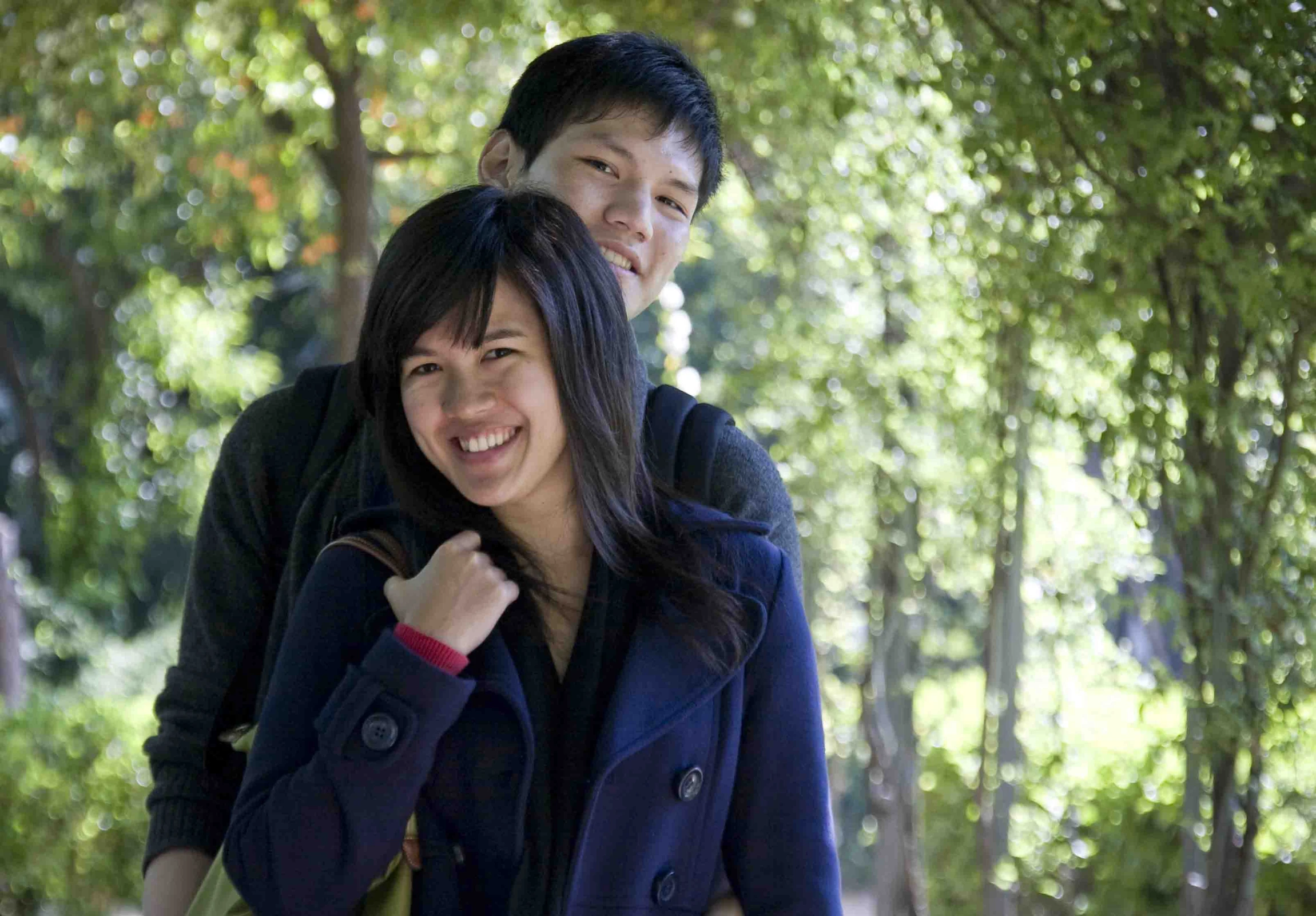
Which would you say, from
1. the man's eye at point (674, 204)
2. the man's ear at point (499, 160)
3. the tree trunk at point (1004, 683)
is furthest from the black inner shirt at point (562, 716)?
the tree trunk at point (1004, 683)

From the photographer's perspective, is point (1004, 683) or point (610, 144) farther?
point (1004, 683)

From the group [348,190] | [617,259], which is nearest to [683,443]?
[617,259]

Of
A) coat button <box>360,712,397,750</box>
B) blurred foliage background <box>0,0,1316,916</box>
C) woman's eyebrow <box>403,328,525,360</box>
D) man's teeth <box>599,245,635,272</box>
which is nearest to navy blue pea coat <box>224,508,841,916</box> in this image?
coat button <box>360,712,397,750</box>

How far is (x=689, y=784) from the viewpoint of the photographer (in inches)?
57.6

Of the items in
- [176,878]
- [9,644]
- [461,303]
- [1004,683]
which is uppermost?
[9,644]

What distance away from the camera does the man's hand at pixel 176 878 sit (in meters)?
1.61

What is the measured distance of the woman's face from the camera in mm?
1464

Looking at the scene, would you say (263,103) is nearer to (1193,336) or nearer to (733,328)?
(733,328)

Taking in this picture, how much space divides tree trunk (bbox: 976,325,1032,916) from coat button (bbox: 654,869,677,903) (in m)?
2.45

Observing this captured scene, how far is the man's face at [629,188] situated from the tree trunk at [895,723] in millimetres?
2813

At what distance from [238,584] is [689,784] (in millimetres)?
568

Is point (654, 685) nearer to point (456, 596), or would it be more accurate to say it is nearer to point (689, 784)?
point (689, 784)

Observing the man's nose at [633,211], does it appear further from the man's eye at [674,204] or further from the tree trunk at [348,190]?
the tree trunk at [348,190]

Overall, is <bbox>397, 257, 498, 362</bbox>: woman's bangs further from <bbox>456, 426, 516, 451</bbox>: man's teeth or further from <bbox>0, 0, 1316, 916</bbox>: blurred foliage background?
<bbox>0, 0, 1316, 916</bbox>: blurred foliage background
